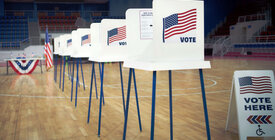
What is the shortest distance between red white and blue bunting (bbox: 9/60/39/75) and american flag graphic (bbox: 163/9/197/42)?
30.6 feet

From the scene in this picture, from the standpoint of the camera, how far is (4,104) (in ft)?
15.0

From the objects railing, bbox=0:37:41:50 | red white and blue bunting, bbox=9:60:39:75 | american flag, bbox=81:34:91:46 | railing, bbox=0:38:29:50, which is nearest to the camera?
american flag, bbox=81:34:91:46

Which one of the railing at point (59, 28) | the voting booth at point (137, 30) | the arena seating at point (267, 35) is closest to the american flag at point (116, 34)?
the voting booth at point (137, 30)

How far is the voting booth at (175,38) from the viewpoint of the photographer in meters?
1.66

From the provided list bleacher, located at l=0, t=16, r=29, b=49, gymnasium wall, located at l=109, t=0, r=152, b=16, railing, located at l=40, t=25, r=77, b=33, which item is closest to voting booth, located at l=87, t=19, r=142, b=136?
bleacher, located at l=0, t=16, r=29, b=49

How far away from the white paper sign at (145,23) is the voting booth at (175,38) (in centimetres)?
48

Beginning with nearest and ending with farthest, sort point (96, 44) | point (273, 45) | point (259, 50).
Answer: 1. point (96, 44)
2. point (273, 45)
3. point (259, 50)

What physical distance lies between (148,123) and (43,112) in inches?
63.3

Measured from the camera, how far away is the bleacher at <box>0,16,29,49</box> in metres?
17.3

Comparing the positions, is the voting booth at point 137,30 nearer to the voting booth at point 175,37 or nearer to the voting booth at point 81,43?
the voting booth at point 175,37

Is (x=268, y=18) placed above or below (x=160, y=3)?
above

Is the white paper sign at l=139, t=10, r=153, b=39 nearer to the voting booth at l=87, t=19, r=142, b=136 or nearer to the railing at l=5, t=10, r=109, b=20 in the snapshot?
the voting booth at l=87, t=19, r=142, b=136

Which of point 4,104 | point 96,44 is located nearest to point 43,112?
point 4,104

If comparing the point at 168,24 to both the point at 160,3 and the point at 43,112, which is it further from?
the point at 43,112
